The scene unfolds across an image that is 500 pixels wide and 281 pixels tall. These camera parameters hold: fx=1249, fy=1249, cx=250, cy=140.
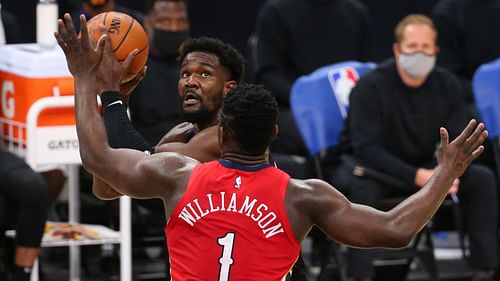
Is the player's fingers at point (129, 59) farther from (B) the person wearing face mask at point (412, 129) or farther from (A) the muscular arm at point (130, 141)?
(B) the person wearing face mask at point (412, 129)

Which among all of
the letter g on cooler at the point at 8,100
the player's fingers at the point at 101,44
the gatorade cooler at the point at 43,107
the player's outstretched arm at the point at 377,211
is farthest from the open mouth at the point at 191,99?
the letter g on cooler at the point at 8,100

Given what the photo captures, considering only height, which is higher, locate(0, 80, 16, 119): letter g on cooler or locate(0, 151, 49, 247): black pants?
locate(0, 80, 16, 119): letter g on cooler

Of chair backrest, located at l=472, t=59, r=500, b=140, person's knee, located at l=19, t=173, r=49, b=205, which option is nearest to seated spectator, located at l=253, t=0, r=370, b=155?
chair backrest, located at l=472, t=59, r=500, b=140

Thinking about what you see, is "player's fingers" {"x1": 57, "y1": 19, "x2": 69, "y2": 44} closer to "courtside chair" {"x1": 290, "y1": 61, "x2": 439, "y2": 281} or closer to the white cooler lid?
the white cooler lid

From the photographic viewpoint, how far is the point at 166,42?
7461 millimetres

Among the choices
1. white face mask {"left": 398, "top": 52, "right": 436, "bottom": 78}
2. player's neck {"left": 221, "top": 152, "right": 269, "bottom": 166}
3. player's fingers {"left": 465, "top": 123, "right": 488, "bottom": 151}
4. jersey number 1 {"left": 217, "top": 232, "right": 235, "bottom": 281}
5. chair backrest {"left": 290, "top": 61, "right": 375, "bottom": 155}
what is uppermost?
player's fingers {"left": 465, "top": 123, "right": 488, "bottom": 151}

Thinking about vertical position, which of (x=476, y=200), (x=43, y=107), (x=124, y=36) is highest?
(x=124, y=36)

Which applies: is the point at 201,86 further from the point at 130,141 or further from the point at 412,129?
the point at 412,129

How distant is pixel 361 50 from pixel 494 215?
64.4 inches

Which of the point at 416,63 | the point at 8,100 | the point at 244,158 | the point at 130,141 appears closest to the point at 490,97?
the point at 416,63

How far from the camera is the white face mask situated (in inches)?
295

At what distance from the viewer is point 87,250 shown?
796 cm

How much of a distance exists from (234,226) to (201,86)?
Result: 919 mm

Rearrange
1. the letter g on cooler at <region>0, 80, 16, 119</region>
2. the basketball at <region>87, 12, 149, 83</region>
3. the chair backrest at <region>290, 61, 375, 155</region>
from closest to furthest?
the basketball at <region>87, 12, 149, 83</region>, the letter g on cooler at <region>0, 80, 16, 119</region>, the chair backrest at <region>290, 61, 375, 155</region>
